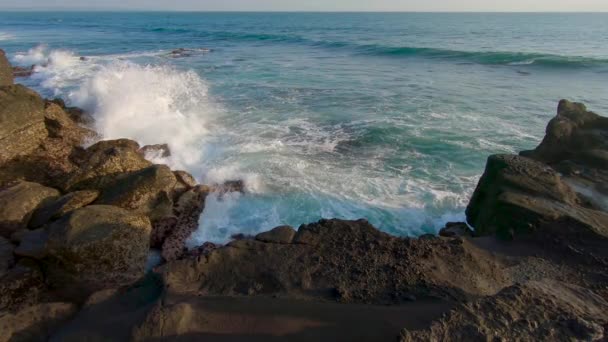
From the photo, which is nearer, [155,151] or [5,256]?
[5,256]

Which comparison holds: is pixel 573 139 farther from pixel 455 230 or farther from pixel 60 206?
pixel 60 206

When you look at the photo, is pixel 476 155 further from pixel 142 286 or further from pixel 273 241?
pixel 142 286

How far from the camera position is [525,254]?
4.66 metres

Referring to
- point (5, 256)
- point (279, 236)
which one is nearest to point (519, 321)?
point (279, 236)

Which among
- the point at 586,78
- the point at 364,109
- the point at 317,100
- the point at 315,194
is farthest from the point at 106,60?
the point at 586,78

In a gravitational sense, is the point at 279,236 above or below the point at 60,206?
above

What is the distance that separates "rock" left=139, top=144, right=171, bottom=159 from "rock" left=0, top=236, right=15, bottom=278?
14.7ft

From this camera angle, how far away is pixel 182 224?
6590 millimetres

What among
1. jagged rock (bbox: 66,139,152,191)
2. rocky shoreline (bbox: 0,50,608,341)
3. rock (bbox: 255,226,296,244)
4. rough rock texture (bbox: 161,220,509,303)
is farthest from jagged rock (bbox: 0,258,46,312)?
rock (bbox: 255,226,296,244)

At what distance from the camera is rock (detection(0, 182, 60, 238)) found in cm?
571

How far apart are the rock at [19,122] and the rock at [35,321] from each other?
16.6ft

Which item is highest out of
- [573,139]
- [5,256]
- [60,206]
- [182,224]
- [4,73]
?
[4,73]

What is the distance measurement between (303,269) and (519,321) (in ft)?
6.61

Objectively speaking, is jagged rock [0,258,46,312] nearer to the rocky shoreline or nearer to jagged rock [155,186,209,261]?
the rocky shoreline
